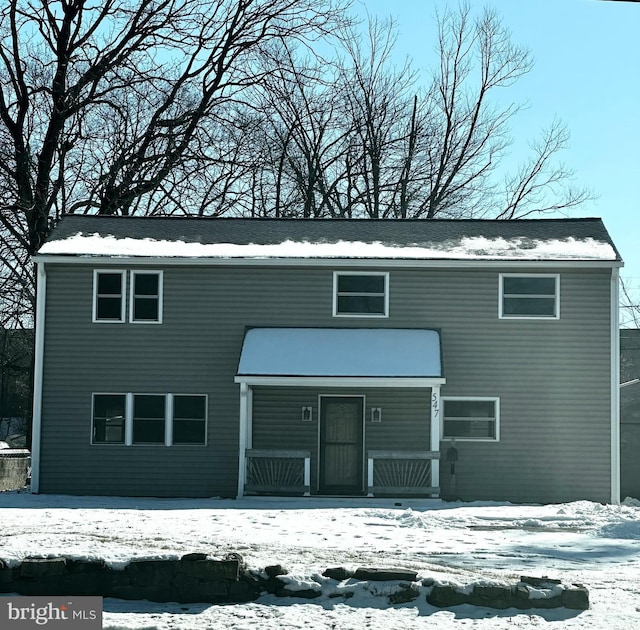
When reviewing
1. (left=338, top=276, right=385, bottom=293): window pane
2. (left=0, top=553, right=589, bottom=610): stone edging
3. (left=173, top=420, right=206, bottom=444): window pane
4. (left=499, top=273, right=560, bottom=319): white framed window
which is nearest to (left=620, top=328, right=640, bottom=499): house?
(left=499, top=273, right=560, bottom=319): white framed window

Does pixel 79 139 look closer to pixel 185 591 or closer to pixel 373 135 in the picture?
pixel 373 135

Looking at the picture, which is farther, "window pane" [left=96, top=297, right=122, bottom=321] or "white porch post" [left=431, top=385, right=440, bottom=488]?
"window pane" [left=96, top=297, right=122, bottom=321]

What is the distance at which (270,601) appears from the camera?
10.7m

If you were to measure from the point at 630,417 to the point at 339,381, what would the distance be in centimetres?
1551

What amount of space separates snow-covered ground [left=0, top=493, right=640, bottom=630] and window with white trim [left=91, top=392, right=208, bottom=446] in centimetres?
170

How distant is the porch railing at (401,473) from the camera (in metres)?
21.4

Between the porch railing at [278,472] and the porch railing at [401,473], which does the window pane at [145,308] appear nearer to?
the porch railing at [278,472]

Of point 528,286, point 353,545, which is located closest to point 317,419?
point 528,286

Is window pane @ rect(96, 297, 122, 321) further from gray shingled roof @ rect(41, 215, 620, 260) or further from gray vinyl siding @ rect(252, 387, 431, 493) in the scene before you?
gray vinyl siding @ rect(252, 387, 431, 493)

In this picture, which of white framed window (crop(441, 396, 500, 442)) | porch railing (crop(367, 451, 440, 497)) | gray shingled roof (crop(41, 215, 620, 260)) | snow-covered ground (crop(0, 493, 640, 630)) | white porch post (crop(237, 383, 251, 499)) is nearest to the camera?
snow-covered ground (crop(0, 493, 640, 630))

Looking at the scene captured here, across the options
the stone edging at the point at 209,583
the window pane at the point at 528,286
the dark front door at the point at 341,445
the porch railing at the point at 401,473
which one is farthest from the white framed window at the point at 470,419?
the stone edging at the point at 209,583

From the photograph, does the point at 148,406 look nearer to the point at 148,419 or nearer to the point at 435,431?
the point at 148,419

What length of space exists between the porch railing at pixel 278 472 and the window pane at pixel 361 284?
11.8 feet

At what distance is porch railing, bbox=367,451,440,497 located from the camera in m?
21.4
